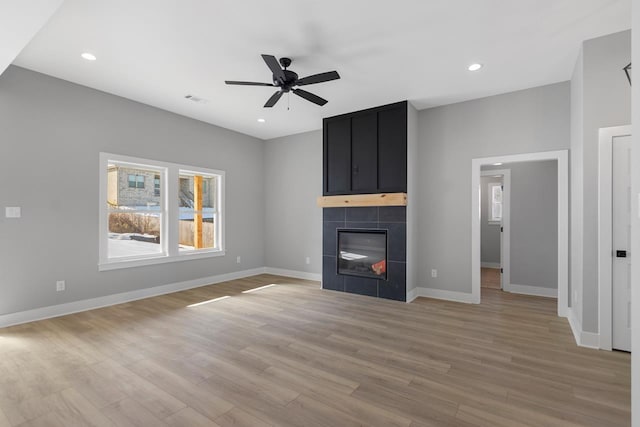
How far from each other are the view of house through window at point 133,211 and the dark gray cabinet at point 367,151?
9.21 ft

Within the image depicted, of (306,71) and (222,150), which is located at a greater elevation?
(306,71)

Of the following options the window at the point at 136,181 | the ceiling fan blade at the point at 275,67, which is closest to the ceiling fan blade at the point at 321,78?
the ceiling fan blade at the point at 275,67

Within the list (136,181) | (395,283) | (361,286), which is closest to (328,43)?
(395,283)

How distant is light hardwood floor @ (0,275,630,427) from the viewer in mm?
1899

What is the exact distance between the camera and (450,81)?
382 centimetres

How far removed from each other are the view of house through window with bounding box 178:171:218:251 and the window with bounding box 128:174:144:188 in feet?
2.06

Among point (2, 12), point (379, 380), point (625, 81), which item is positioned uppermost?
point (2, 12)

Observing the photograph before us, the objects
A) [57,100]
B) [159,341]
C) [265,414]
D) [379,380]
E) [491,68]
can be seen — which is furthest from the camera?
[57,100]

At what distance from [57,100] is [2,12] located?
1.95m

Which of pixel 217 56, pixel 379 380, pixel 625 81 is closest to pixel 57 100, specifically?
pixel 217 56

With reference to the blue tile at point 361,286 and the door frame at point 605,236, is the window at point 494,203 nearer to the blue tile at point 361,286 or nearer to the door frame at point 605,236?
the blue tile at point 361,286

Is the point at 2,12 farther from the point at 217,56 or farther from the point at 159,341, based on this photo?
the point at 159,341

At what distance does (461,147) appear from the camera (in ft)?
14.7

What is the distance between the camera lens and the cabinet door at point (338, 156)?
4980mm
